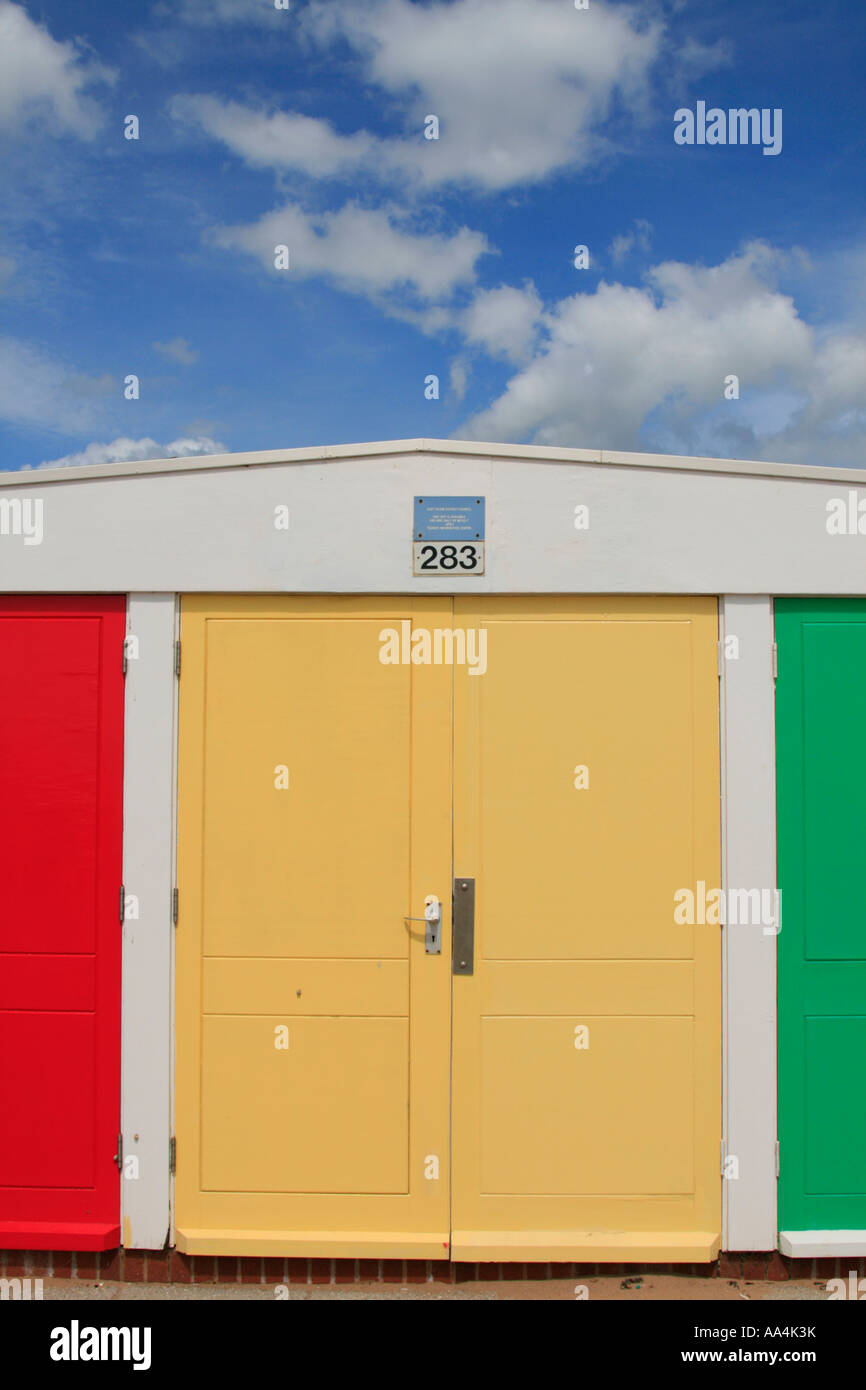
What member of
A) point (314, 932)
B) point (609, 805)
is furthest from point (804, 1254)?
point (314, 932)

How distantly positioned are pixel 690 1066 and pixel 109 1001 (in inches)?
85.5

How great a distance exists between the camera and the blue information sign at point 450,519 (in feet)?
9.94

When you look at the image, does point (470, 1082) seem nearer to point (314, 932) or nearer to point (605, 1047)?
point (605, 1047)

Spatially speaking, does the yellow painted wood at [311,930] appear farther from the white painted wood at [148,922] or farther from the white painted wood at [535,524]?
the white painted wood at [535,524]

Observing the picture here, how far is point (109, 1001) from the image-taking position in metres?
3.05

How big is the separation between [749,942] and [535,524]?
174 centimetres

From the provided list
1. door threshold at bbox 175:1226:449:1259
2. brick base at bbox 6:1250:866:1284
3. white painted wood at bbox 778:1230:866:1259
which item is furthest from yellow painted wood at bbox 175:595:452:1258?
white painted wood at bbox 778:1230:866:1259

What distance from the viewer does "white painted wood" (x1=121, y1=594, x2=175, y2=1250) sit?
300 cm

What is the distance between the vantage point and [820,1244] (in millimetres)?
2936

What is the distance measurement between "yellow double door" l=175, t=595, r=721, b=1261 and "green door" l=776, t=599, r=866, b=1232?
0.90 ft

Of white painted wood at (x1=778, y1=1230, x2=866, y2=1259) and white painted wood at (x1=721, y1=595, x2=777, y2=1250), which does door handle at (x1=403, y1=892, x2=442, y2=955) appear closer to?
white painted wood at (x1=721, y1=595, x2=777, y2=1250)

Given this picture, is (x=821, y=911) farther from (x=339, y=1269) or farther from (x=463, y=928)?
(x=339, y=1269)

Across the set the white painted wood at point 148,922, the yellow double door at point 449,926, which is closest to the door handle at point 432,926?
the yellow double door at point 449,926

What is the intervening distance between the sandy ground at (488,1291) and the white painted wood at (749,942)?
0.52 ft
